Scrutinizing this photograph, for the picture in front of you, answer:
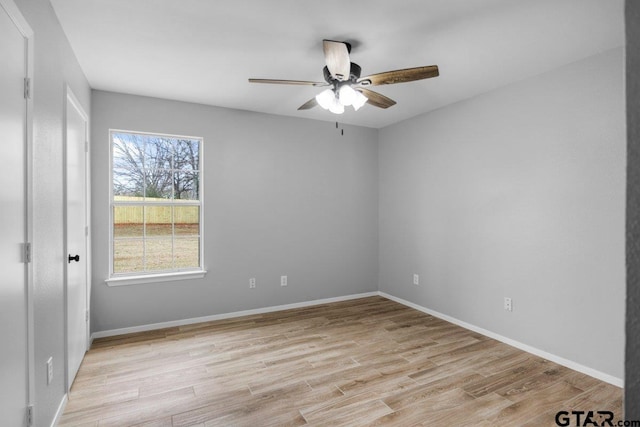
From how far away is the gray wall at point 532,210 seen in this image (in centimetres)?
249

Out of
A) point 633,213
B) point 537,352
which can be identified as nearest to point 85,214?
point 633,213

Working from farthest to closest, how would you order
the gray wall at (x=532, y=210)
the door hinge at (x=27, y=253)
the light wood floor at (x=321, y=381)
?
the gray wall at (x=532, y=210) < the light wood floor at (x=321, y=381) < the door hinge at (x=27, y=253)

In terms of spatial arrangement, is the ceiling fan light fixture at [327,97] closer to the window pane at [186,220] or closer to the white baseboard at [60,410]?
the window pane at [186,220]

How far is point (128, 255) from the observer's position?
3564 mm

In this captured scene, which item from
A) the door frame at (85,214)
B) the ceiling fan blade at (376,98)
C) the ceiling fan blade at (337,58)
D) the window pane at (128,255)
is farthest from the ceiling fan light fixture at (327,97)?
the window pane at (128,255)

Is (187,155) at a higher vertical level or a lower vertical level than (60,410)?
higher

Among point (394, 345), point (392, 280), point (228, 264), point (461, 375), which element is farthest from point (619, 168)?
point (228, 264)

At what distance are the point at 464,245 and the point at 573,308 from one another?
112 centimetres

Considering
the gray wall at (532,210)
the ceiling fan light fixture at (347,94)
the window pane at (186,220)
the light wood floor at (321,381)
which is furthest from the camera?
the window pane at (186,220)

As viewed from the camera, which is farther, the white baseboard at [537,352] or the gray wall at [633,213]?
the white baseboard at [537,352]

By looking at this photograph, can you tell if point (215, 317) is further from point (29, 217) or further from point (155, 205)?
point (29, 217)

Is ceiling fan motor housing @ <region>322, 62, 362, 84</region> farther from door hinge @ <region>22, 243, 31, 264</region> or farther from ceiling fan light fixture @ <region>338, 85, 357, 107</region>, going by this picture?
door hinge @ <region>22, 243, 31, 264</region>

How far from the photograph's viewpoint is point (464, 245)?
11.9ft

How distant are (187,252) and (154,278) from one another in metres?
0.45
